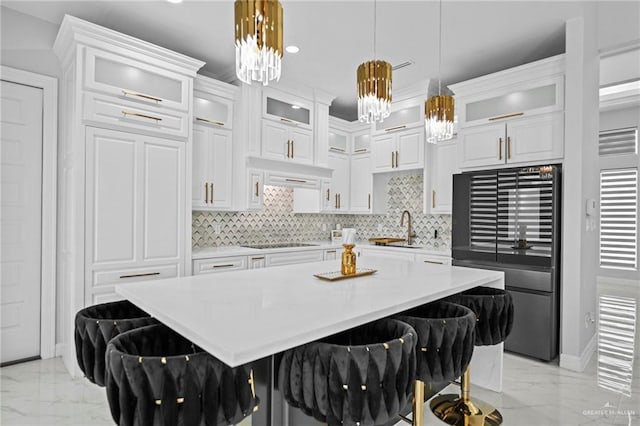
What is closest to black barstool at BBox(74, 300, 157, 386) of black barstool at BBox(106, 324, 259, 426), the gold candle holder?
black barstool at BBox(106, 324, 259, 426)

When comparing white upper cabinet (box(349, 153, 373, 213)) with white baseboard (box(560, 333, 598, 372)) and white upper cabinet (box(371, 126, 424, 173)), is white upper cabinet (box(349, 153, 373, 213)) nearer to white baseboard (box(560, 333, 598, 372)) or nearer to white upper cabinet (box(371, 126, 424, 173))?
white upper cabinet (box(371, 126, 424, 173))

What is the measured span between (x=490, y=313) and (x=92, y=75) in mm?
3267

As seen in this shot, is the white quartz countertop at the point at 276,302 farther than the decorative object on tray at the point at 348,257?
No

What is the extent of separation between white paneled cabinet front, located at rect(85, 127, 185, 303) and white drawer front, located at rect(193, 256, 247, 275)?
0.20m

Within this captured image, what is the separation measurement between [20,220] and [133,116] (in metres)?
1.28

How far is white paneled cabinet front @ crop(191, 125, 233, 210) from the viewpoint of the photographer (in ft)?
12.4

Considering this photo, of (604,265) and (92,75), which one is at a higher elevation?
(92,75)

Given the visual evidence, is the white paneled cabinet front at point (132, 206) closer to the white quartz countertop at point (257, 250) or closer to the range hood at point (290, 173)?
the white quartz countertop at point (257, 250)

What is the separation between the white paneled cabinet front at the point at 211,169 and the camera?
12.4 ft

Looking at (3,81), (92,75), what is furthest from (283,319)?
(3,81)

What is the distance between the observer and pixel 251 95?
13.5ft

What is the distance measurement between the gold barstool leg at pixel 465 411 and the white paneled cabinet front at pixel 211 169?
2738 mm

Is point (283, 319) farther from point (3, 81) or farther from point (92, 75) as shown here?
point (3, 81)

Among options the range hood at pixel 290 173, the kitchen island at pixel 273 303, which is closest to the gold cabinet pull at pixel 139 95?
the range hood at pixel 290 173
